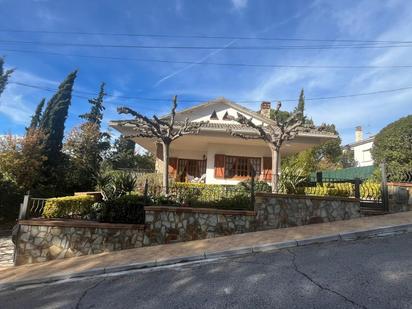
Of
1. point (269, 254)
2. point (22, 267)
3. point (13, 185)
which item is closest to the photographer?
point (269, 254)

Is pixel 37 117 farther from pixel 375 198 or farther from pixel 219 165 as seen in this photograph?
pixel 375 198

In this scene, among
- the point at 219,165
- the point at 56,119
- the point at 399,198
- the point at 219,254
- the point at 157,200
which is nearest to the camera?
the point at 219,254

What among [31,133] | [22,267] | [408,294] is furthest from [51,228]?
[31,133]

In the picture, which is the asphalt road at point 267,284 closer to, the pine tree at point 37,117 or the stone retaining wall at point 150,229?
the stone retaining wall at point 150,229

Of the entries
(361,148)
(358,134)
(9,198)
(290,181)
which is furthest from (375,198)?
(358,134)

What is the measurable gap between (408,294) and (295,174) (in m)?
7.30

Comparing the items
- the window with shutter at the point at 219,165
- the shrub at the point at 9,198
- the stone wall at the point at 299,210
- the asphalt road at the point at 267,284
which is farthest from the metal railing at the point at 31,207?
the shrub at the point at 9,198

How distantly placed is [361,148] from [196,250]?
4008 centimetres

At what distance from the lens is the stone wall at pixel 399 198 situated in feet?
31.0

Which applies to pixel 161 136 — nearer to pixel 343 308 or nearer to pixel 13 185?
pixel 343 308

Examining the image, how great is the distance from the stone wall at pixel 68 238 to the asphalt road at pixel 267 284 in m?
1.88

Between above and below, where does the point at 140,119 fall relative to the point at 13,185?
above

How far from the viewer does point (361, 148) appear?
4069 centimetres

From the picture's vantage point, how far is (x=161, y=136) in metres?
10.8
